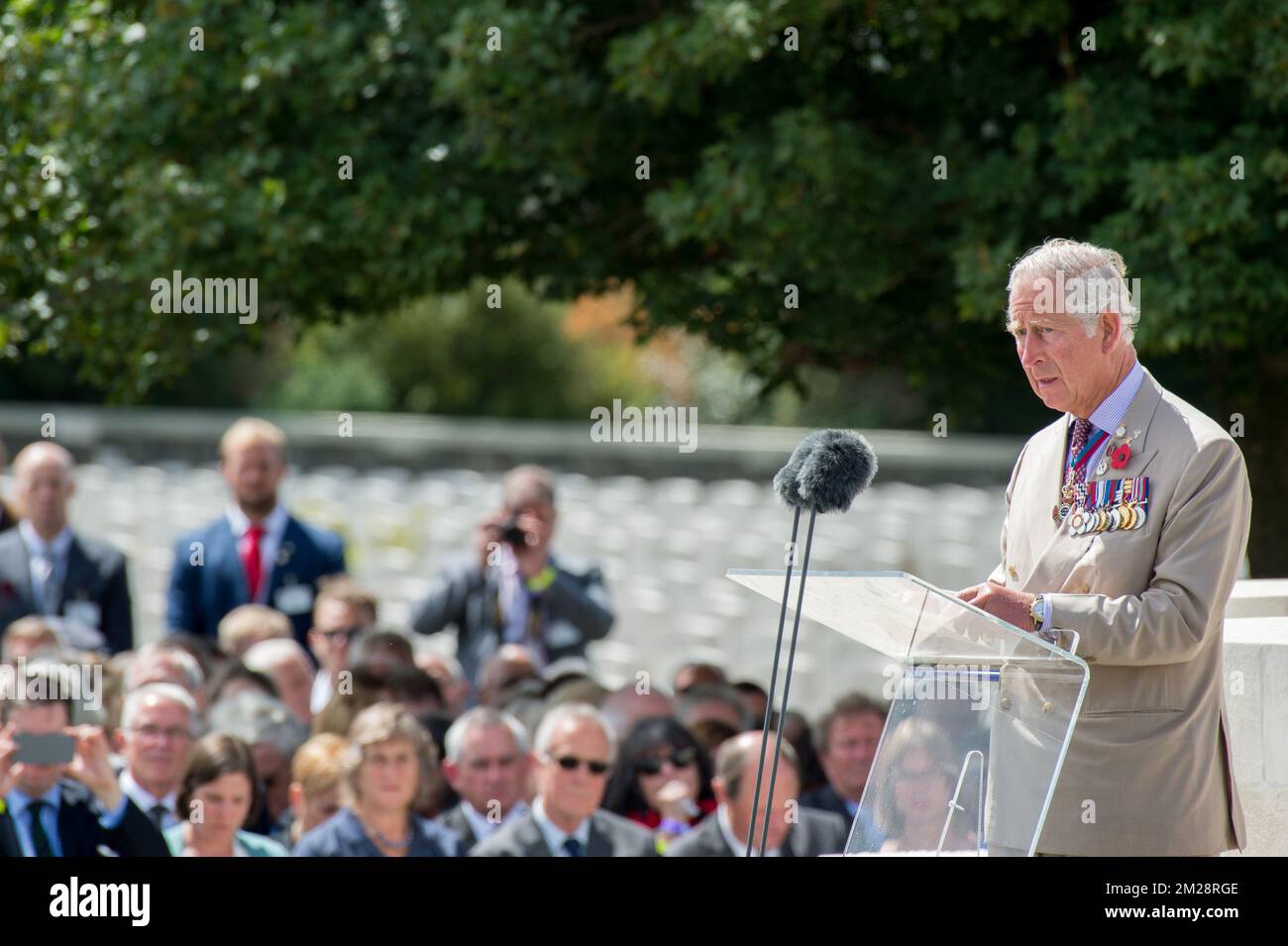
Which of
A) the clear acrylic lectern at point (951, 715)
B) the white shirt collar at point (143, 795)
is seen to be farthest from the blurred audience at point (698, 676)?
the clear acrylic lectern at point (951, 715)

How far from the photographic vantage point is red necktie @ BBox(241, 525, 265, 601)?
8.44m

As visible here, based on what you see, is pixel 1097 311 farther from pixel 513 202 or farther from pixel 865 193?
pixel 513 202

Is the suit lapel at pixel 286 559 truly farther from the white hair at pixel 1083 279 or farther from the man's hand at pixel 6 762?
the white hair at pixel 1083 279

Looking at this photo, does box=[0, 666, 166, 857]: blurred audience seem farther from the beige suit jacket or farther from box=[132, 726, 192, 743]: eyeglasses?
the beige suit jacket

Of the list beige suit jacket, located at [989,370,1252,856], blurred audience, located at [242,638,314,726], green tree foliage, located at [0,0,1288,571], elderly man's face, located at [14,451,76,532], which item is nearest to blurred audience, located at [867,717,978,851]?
beige suit jacket, located at [989,370,1252,856]

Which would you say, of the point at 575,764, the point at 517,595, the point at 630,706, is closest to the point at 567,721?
the point at 575,764

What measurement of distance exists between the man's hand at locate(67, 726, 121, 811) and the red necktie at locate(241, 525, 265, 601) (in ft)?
8.68

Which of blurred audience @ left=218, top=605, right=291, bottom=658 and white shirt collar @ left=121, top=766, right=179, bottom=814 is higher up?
blurred audience @ left=218, top=605, right=291, bottom=658

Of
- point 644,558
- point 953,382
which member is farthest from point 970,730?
point 644,558

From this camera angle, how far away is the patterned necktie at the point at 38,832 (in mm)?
5438

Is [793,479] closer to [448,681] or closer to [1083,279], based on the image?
[1083,279]

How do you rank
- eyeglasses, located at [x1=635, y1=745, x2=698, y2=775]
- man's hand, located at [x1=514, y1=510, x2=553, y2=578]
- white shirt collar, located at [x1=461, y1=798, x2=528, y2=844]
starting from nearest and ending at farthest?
white shirt collar, located at [x1=461, y1=798, x2=528, y2=844]
eyeglasses, located at [x1=635, y1=745, x2=698, y2=775]
man's hand, located at [x1=514, y1=510, x2=553, y2=578]

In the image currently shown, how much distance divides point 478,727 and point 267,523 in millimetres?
2215
